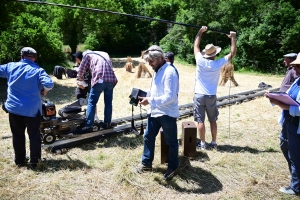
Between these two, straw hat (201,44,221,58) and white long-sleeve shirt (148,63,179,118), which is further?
straw hat (201,44,221,58)

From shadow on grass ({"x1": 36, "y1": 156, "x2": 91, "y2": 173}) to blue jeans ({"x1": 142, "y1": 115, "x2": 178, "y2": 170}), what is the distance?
1.06 m

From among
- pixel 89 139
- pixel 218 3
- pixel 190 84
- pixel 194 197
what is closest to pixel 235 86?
pixel 190 84

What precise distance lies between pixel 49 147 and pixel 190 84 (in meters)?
9.38

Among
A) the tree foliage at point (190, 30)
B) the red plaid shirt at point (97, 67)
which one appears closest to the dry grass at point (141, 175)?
the red plaid shirt at point (97, 67)

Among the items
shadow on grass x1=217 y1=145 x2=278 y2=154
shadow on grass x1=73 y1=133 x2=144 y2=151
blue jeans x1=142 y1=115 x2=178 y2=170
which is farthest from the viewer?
shadow on grass x1=73 y1=133 x2=144 y2=151

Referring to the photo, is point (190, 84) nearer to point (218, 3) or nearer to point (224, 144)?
point (224, 144)

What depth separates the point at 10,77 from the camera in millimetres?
4344

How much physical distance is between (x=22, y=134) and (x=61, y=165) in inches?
30.4

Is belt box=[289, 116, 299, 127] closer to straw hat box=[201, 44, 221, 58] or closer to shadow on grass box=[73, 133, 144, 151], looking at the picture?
straw hat box=[201, 44, 221, 58]

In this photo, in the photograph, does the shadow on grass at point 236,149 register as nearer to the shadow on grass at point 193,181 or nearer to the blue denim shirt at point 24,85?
the shadow on grass at point 193,181

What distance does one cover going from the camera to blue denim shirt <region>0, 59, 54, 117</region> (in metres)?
4.29

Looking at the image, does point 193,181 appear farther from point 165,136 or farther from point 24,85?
point 24,85

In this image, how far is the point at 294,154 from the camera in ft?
12.3

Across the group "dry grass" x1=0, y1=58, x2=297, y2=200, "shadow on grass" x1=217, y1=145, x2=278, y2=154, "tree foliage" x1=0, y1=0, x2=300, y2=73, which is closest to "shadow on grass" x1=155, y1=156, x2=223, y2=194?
"dry grass" x1=0, y1=58, x2=297, y2=200
